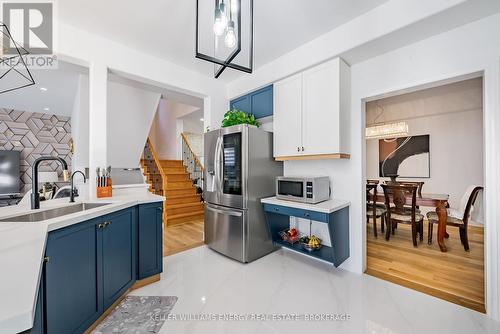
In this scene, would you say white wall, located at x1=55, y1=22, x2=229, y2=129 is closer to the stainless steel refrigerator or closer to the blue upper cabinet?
the blue upper cabinet

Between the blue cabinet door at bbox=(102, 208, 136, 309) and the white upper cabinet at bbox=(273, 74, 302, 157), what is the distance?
1.89 metres

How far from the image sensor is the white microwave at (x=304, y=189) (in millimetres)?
2408

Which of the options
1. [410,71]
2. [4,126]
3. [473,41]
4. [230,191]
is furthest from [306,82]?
[4,126]

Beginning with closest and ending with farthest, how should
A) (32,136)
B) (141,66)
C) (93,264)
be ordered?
(93,264), (141,66), (32,136)

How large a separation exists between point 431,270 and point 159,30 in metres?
4.07

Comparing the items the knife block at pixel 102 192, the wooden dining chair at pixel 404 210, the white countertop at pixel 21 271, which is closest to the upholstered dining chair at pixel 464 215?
the wooden dining chair at pixel 404 210

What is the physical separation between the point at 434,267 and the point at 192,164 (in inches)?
220

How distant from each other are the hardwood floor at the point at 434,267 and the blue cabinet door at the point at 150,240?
7.82ft

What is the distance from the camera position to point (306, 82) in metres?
2.62

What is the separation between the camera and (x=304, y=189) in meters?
2.45

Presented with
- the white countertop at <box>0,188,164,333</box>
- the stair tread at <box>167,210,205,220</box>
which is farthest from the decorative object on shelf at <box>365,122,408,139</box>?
the white countertop at <box>0,188,164,333</box>

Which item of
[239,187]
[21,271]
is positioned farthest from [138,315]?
[239,187]

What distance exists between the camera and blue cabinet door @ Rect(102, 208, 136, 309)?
1.73 m

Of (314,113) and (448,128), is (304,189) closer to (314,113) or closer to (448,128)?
(314,113)
